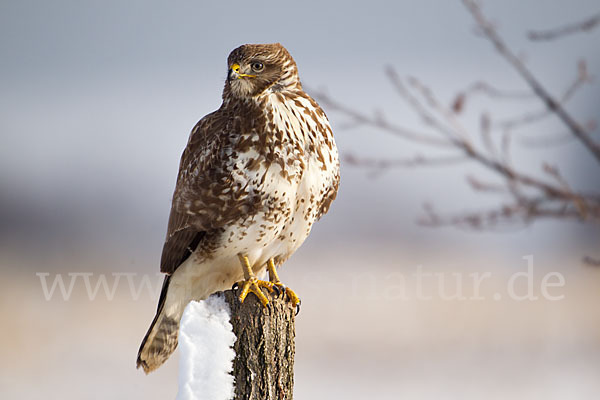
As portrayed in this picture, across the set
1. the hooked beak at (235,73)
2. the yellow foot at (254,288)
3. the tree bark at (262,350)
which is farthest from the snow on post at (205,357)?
the hooked beak at (235,73)

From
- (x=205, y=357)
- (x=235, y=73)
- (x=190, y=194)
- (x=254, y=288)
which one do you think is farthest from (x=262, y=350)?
(x=235, y=73)

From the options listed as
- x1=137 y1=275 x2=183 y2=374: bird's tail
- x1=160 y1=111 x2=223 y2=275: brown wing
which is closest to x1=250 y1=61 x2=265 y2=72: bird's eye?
x1=160 y1=111 x2=223 y2=275: brown wing

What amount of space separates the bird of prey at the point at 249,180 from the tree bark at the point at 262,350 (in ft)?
1.05

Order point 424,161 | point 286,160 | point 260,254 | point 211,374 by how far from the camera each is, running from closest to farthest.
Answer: point 424,161
point 211,374
point 286,160
point 260,254

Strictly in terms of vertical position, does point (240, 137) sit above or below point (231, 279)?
above

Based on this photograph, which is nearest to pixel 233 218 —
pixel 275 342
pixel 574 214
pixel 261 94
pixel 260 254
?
pixel 260 254

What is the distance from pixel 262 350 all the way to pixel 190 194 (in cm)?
100

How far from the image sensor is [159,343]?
3230 millimetres

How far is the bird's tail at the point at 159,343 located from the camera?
127 inches

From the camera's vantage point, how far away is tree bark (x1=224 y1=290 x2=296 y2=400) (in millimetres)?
2312

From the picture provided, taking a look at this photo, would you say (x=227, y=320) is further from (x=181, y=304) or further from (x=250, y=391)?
(x=181, y=304)

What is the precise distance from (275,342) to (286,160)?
0.87 metres

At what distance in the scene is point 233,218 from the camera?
304 centimetres

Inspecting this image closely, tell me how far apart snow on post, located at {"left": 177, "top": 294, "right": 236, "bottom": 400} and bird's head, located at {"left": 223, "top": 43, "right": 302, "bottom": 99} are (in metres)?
1.07
